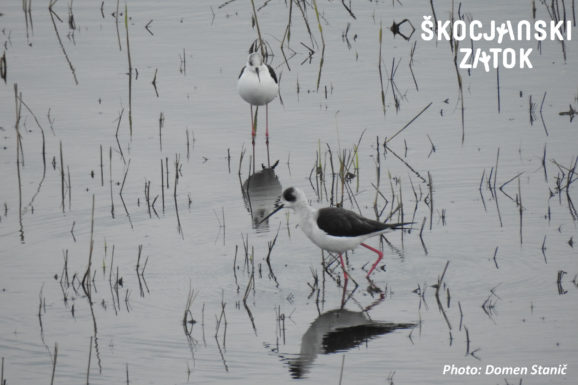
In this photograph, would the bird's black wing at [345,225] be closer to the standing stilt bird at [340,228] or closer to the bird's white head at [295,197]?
the standing stilt bird at [340,228]

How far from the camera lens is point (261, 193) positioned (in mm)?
10930

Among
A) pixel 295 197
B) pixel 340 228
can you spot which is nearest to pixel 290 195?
pixel 295 197

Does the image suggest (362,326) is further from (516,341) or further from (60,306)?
(60,306)

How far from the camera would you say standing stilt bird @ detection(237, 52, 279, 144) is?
508 inches

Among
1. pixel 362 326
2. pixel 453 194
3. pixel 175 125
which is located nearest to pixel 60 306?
pixel 362 326

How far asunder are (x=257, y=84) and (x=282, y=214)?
123 inches

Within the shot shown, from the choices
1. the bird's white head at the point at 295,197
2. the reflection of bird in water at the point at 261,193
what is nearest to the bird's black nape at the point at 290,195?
the bird's white head at the point at 295,197

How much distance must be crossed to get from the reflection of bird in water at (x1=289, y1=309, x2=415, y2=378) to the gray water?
0.07 ft

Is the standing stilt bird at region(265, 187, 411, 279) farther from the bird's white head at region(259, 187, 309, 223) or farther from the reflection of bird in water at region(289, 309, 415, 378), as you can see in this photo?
the reflection of bird in water at region(289, 309, 415, 378)

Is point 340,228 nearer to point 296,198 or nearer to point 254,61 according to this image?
point 296,198

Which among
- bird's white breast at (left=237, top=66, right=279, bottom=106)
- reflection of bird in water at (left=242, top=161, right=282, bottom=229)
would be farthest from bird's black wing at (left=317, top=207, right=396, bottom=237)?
bird's white breast at (left=237, top=66, right=279, bottom=106)

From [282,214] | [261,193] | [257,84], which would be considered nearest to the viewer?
[282,214]

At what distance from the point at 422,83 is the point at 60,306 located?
299 inches

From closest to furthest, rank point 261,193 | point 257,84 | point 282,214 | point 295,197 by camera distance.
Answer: point 295,197, point 282,214, point 261,193, point 257,84
